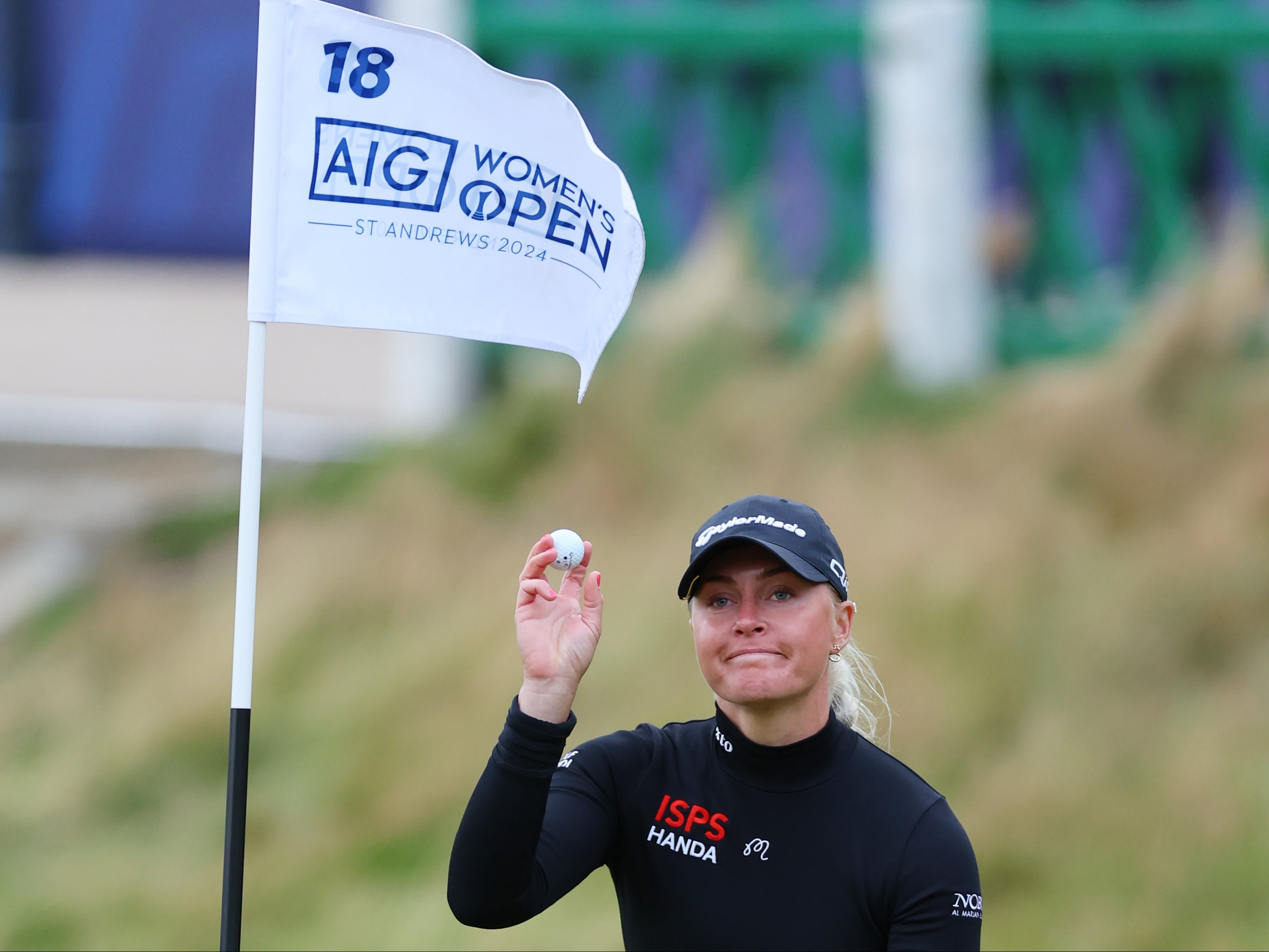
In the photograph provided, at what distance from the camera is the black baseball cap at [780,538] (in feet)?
7.88

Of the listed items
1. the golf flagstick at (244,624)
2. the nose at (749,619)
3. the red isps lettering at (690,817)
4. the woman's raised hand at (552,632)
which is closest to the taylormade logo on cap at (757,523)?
the nose at (749,619)

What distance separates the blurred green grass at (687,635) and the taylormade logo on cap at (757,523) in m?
3.66

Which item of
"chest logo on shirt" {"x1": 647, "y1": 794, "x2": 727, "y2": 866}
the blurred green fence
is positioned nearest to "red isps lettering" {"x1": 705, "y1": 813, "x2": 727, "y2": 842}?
"chest logo on shirt" {"x1": 647, "y1": 794, "x2": 727, "y2": 866}

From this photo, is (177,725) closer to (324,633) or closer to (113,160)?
(324,633)

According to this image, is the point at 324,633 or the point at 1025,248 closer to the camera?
the point at 324,633

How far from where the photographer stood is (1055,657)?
6551 millimetres

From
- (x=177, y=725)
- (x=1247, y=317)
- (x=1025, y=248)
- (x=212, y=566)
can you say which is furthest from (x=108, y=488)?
(x=1247, y=317)

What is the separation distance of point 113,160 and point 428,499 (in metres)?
3.88

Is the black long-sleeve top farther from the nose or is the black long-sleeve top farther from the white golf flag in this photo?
the white golf flag

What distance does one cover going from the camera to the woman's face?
2396 millimetres

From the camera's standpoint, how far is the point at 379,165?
9.23ft

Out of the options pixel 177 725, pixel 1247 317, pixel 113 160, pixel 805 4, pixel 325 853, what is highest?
pixel 805 4

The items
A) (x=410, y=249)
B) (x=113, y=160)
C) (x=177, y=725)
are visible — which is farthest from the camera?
(x=113, y=160)

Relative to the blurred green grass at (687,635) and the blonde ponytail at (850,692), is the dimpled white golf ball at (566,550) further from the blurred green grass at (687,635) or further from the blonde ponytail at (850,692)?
the blurred green grass at (687,635)
